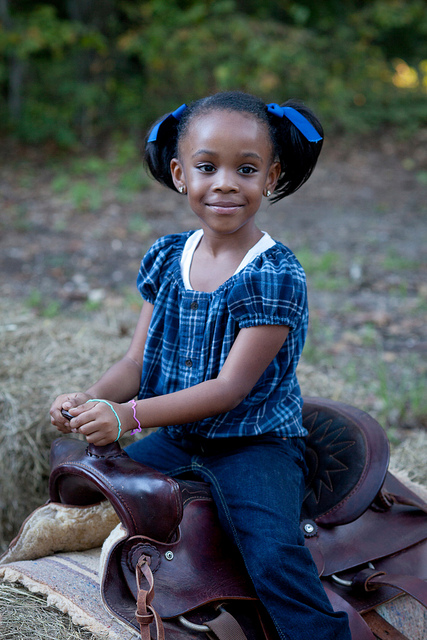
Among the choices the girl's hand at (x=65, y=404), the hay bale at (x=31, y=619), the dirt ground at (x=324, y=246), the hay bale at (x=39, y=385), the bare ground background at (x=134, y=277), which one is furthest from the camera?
the dirt ground at (x=324, y=246)

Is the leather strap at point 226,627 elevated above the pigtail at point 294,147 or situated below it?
below

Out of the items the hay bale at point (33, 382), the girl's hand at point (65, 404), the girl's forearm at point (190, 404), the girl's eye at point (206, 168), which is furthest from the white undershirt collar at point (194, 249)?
the hay bale at point (33, 382)

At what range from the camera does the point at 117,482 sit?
5.28 feet

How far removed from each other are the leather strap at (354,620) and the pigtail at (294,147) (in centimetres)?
129

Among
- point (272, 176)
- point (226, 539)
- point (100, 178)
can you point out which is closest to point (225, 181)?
point (272, 176)

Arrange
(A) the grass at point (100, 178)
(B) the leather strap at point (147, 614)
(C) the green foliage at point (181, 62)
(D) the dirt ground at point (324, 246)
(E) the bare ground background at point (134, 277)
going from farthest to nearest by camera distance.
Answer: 1. (C) the green foliage at point (181, 62)
2. (A) the grass at point (100, 178)
3. (D) the dirt ground at point (324, 246)
4. (E) the bare ground background at point (134, 277)
5. (B) the leather strap at point (147, 614)

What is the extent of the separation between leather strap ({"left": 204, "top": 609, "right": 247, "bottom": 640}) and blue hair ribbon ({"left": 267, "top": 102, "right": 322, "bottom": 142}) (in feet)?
4.63

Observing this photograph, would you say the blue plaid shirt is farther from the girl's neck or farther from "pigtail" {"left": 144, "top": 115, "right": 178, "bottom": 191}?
"pigtail" {"left": 144, "top": 115, "right": 178, "bottom": 191}

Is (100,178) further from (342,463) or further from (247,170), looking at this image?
(342,463)

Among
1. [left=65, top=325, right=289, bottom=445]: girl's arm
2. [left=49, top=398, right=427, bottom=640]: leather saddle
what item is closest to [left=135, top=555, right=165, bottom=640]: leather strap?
[left=49, top=398, right=427, bottom=640]: leather saddle

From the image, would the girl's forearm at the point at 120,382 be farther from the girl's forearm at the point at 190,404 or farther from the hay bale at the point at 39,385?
the hay bale at the point at 39,385

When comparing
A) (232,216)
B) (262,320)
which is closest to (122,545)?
(262,320)

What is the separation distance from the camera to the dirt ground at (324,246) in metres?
4.28

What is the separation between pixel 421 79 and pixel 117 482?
40.8 ft
